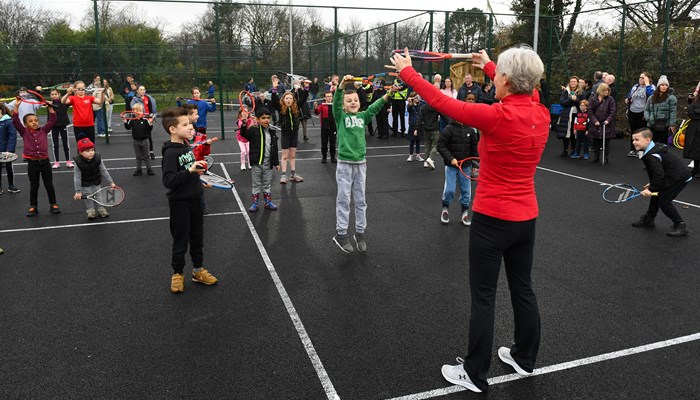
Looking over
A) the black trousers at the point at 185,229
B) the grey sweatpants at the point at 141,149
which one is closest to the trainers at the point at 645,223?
the black trousers at the point at 185,229

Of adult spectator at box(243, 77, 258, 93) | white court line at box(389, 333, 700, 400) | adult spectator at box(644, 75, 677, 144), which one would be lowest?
white court line at box(389, 333, 700, 400)

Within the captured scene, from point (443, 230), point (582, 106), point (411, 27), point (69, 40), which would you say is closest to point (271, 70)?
point (411, 27)

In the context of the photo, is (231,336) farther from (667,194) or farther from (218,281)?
(667,194)

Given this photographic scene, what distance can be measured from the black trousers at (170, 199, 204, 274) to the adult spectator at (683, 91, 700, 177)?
10584 mm

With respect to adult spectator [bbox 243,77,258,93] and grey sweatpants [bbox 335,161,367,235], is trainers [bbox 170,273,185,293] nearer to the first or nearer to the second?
grey sweatpants [bbox 335,161,367,235]

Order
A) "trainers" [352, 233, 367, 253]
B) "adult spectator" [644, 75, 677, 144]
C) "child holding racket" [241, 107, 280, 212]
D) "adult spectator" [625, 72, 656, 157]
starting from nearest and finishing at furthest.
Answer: "trainers" [352, 233, 367, 253] < "child holding racket" [241, 107, 280, 212] < "adult spectator" [644, 75, 677, 144] < "adult spectator" [625, 72, 656, 157]

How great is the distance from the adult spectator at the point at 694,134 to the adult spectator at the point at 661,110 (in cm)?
109

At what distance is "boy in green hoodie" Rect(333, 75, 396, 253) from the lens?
626cm

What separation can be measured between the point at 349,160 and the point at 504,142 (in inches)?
135

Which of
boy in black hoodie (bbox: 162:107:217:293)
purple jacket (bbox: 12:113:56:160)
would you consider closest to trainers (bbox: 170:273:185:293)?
boy in black hoodie (bbox: 162:107:217:293)

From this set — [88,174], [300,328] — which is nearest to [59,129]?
[88,174]

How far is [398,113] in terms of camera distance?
59.9ft

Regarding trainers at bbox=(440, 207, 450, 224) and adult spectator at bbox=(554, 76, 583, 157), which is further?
adult spectator at bbox=(554, 76, 583, 157)

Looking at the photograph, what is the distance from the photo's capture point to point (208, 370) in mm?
3721
